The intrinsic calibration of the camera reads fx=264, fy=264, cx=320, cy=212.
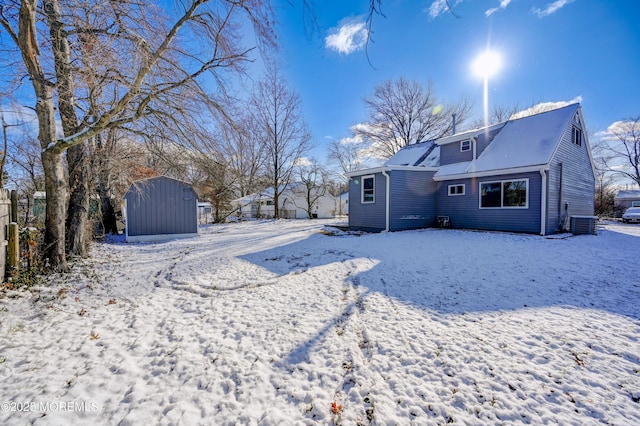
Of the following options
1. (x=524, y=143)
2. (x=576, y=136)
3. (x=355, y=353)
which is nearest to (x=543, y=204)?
(x=524, y=143)

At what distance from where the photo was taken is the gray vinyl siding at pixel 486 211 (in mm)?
9727

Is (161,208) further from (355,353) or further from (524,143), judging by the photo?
(524,143)

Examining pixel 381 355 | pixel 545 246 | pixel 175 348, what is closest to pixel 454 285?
pixel 381 355

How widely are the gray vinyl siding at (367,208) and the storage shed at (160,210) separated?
7.39 m

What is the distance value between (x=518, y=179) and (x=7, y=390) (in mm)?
13180

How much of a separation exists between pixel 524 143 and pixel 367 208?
6.98 m

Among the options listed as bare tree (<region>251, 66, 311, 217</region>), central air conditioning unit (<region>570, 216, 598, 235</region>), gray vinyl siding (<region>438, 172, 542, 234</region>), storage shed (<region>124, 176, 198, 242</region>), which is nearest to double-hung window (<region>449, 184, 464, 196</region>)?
gray vinyl siding (<region>438, 172, 542, 234</region>)

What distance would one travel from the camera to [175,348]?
9.52ft

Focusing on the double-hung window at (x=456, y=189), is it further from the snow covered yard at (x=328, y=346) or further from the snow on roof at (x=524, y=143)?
the snow covered yard at (x=328, y=346)

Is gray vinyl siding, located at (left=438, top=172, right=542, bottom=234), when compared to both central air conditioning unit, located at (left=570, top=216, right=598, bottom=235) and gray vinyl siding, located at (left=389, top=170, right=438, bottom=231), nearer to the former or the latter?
gray vinyl siding, located at (left=389, top=170, right=438, bottom=231)

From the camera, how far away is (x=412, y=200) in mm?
11992

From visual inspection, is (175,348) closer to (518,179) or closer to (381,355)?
(381,355)

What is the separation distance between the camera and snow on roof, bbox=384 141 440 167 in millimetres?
13999

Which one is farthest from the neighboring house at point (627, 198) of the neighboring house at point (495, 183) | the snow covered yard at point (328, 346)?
the snow covered yard at point (328, 346)
